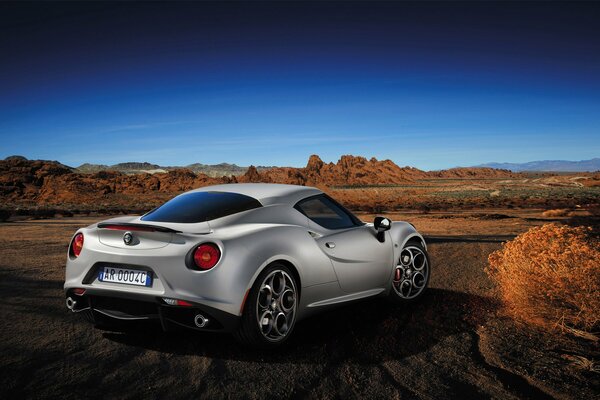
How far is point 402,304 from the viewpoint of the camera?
602 cm

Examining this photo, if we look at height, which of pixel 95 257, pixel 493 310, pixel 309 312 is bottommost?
pixel 493 310

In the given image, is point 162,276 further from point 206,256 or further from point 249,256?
point 249,256

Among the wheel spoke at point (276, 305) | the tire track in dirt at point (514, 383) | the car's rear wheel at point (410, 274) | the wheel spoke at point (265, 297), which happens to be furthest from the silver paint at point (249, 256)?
the tire track in dirt at point (514, 383)

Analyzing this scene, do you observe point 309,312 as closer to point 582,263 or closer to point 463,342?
point 463,342

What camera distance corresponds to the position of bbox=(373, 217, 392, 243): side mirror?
5.38 m

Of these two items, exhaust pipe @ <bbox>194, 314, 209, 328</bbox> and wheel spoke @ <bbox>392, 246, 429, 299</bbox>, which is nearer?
exhaust pipe @ <bbox>194, 314, 209, 328</bbox>

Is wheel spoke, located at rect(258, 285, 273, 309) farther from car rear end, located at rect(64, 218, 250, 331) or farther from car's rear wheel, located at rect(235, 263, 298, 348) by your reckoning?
car rear end, located at rect(64, 218, 250, 331)

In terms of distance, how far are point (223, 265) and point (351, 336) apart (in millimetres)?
1606

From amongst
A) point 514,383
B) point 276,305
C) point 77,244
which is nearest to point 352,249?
point 276,305

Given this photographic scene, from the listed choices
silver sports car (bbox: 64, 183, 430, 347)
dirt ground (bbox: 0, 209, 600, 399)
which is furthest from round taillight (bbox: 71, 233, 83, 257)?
dirt ground (bbox: 0, 209, 600, 399)

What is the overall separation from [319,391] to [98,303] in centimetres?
205

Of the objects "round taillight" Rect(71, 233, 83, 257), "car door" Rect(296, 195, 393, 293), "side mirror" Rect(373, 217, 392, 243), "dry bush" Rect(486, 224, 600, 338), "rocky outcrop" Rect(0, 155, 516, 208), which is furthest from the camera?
"rocky outcrop" Rect(0, 155, 516, 208)

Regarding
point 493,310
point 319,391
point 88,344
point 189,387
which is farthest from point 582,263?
point 88,344

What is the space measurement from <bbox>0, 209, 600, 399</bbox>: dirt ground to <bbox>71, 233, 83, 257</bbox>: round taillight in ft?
2.71
